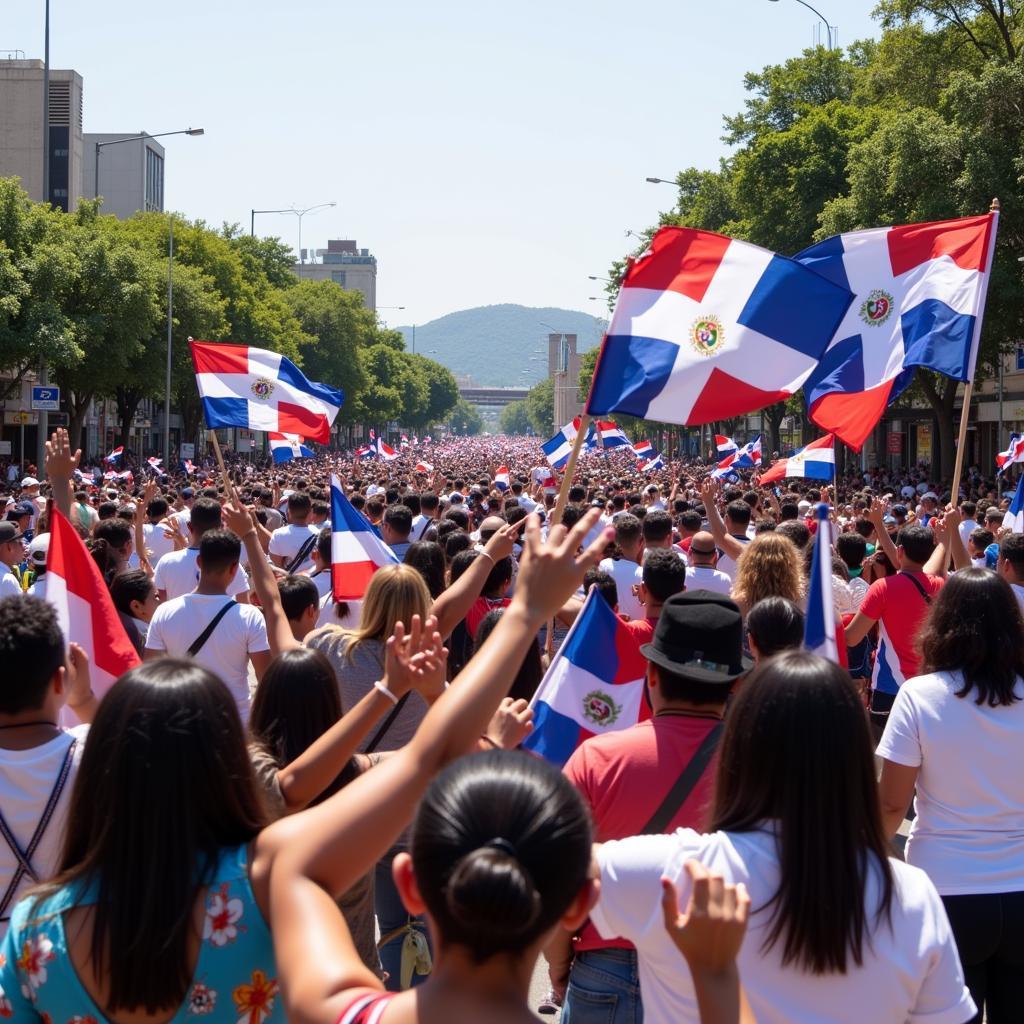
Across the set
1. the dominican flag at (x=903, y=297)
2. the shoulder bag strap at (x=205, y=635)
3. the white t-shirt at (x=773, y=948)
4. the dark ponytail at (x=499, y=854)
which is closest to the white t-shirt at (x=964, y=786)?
the white t-shirt at (x=773, y=948)

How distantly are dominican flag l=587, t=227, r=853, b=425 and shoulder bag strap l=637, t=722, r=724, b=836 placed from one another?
110 inches

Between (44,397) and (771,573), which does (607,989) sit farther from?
(44,397)

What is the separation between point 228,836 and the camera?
2.59 metres

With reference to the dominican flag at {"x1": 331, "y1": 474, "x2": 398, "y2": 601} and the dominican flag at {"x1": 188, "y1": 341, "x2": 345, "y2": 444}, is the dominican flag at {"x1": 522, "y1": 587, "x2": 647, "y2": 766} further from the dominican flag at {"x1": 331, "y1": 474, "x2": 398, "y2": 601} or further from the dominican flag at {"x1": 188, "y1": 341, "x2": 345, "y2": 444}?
the dominican flag at {"x1": 188, "y1": 341, "x2": 345, "y2": 444}

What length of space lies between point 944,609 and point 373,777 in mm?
2433

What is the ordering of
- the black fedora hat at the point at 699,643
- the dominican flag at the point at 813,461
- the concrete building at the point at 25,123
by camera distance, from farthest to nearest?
the concrete building at the point at 25,123 → the dominican flag at the point at 813,461 → the black fedora hat at the point at 699,643

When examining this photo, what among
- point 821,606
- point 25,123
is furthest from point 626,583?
point 25,123

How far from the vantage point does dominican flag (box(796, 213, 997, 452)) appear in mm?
8211

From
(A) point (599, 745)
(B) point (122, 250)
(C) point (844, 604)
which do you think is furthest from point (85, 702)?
(B) point (122, 250)

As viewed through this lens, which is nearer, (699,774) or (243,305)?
(699,774)

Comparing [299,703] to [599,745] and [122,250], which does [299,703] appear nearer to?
[599,745]

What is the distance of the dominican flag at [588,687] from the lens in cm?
473

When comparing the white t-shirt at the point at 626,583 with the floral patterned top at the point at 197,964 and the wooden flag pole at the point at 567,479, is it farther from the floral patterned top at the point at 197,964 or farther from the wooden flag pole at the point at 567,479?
the floral patterned top at the point at 197,964

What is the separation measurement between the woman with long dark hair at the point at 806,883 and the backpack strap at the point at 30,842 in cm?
125
